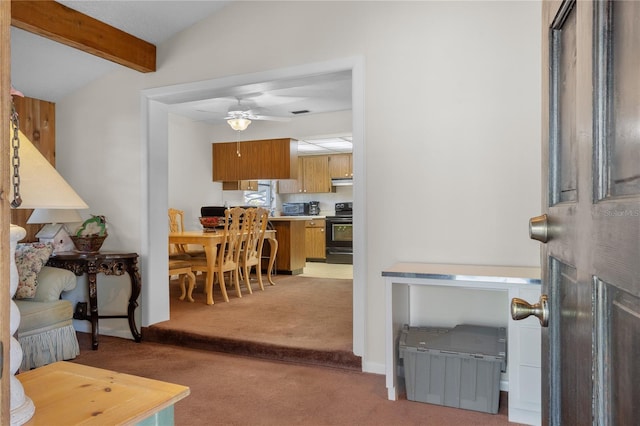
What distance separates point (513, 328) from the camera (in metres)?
2.22

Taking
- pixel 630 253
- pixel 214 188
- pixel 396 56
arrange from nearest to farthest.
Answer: pixel 630 253 → pixel 396 56 → pixel 214 188

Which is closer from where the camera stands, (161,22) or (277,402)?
(277,402)

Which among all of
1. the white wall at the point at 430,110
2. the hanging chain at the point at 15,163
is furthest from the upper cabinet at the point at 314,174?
the hanging chain at the point at 15,163

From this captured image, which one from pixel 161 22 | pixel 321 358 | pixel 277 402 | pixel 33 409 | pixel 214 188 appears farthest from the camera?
pixel 214 188

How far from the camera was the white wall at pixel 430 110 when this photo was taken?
2543mm

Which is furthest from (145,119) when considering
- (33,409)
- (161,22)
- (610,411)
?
(610,411)

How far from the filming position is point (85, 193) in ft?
13.1

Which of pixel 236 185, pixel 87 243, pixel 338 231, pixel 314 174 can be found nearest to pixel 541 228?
pixel 87 243

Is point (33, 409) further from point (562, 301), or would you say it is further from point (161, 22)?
point (161, 22)

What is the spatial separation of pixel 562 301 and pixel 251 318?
11.1ft

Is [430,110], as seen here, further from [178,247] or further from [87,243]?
[178,247]

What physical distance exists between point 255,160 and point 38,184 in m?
5.86

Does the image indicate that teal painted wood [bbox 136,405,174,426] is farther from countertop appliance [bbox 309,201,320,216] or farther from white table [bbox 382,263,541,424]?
countertop appliance [bbox 309,201,320,216]

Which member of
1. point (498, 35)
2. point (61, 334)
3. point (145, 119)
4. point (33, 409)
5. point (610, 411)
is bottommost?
point (61, 334)
